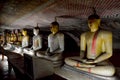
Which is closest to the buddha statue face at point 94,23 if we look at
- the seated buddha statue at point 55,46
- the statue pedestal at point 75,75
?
the statue pedestal at point 75,75

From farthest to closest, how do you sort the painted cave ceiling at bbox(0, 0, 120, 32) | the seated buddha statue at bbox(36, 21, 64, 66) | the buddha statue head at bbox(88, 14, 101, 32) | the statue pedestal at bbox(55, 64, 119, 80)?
the seated buddha statue at bbox(36, 21, 64, 66) → the buddha statue head at bbox(88, 14, 101, 32) → the statue pedestal at bbox(55, 64, 119, 80) → the painted cave ceiling at bbox(0, 0, 120, 32)

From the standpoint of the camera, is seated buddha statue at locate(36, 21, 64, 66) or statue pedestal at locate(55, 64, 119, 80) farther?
seated buddha statue at locate(36, 21, 64, 66)

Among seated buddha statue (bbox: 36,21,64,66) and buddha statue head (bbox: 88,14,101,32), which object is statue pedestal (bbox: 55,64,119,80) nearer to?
seated buddha statue (bbox: 36,21,64,66)

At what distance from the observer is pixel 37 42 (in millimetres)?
5105

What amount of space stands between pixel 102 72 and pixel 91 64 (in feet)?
0.78

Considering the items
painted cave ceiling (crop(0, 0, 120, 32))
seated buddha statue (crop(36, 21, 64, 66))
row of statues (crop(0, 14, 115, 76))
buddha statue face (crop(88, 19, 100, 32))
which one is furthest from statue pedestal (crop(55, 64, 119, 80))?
painted cave ceiling (crop(0, 0, 120, 32))

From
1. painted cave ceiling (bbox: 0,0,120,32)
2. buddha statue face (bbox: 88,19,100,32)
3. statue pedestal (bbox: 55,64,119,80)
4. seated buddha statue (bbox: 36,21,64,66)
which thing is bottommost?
statue pedestal (bbox: 55,64,119,80)

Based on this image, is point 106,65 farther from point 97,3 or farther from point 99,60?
point 97,3

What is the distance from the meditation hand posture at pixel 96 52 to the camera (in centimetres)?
248

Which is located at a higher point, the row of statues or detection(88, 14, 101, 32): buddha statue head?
detection(88, 14, 101, 32): buddha statue head

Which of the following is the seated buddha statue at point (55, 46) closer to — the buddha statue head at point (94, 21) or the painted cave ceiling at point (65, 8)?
the painted cave ceiling at point (65, 8)

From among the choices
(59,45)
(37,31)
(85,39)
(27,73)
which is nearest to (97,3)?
(85,39)

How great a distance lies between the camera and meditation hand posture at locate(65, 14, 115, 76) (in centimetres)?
248

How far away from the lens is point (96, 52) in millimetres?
2717
